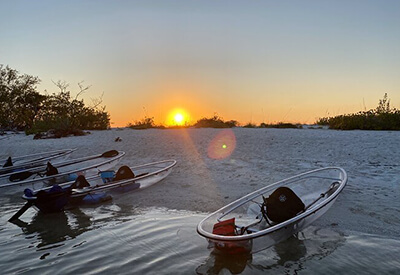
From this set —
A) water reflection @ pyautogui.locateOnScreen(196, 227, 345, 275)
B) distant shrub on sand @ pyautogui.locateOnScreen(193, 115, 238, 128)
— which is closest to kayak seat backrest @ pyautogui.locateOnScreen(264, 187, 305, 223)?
water reflection @ pyautogui.locateOnScreen(196, 227, 345, 275)

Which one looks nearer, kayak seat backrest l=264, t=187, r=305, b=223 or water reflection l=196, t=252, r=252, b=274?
water reflection l=196, t=252, r=252, b=274

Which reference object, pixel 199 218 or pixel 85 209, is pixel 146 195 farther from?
pixel 199 218

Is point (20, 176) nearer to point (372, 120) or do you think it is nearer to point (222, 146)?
point (222, 146)

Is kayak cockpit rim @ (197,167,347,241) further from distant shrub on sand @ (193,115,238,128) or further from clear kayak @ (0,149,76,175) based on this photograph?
distant shrub on sand @ (193,115,238,128)

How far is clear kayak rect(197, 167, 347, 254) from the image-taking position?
4.73 m

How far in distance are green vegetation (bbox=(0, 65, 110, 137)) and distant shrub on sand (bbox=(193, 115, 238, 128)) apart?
7559 millimetres

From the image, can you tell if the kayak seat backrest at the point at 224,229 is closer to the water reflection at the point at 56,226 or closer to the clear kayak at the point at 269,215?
the clear kayak at the point at 269,215

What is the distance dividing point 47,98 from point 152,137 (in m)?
16.8

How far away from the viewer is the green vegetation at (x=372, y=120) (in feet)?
54.4

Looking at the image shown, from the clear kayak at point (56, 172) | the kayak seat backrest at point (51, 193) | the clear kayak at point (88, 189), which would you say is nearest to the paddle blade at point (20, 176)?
the clear kayak at point (56, 172)

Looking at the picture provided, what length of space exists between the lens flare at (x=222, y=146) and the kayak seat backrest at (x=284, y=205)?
659 cm

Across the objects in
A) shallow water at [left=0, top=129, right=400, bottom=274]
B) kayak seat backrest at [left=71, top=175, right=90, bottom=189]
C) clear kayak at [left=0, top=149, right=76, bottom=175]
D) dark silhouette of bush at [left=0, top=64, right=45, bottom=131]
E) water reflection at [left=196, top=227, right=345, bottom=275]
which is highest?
→ dark silhouette of bush at [left=0, top=64, right=45, bottom=131]

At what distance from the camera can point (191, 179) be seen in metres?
9.88

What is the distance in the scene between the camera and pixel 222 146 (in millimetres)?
14172
